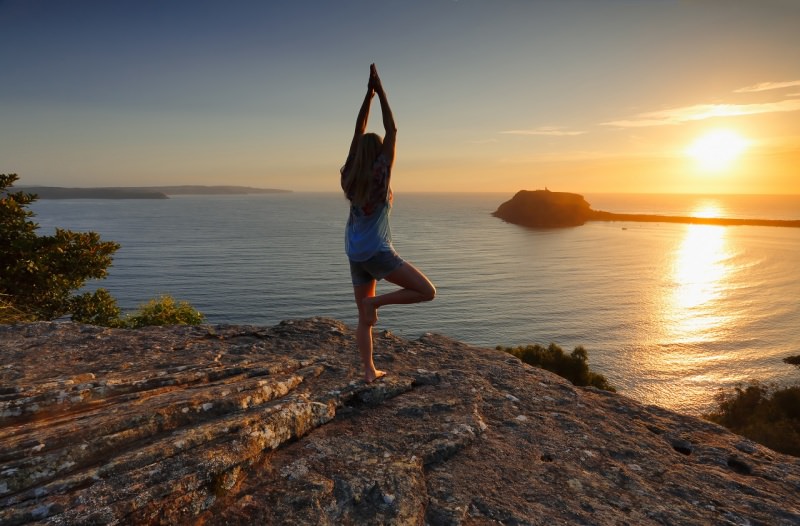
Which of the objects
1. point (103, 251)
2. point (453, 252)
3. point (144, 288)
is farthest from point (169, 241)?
point (103, 251)

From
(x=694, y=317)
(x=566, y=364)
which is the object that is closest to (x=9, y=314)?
(x=566, y=364)

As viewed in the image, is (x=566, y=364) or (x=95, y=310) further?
(x=566, y=364)

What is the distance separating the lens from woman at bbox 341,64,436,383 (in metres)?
5.23

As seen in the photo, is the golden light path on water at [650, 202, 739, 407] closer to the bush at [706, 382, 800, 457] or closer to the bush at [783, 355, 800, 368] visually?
the bush at [783, 355, 800, 368]

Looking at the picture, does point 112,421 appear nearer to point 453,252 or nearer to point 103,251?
point 103,251

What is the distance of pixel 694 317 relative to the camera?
75.5m

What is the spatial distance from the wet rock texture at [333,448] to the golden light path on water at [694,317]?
158 feet

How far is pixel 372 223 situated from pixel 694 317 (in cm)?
8656

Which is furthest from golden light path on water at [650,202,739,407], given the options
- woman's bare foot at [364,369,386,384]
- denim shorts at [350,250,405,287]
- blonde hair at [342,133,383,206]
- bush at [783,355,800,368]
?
blonde hair at [342,133,383,206]

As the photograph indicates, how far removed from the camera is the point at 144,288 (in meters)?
70.2

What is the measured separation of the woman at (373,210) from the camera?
5.23 m

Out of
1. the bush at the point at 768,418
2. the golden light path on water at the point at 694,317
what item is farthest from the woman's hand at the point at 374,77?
the golden light path on water at the point at 694,317

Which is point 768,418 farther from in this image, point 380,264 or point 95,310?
point 95,310

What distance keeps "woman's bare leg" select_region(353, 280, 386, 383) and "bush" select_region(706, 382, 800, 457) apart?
72.5 feet
